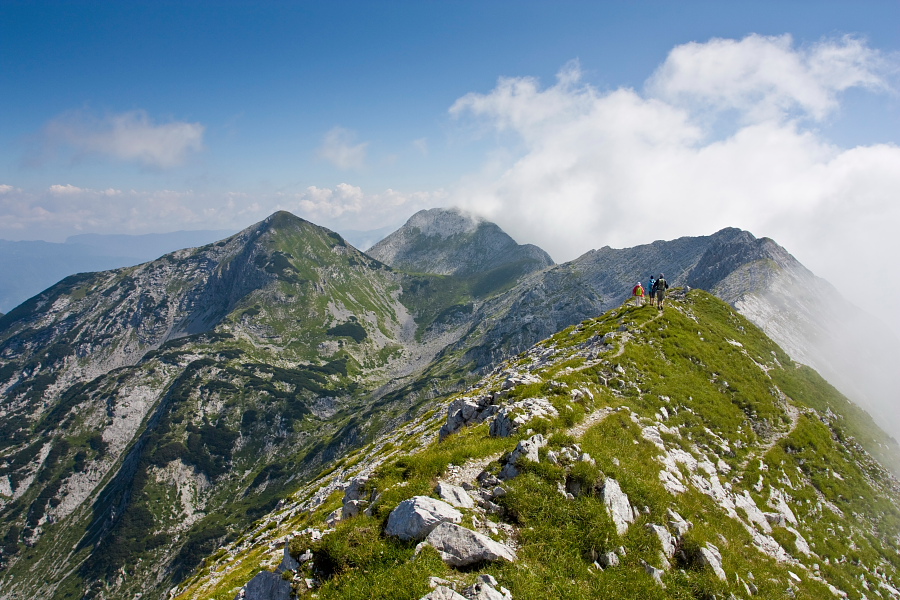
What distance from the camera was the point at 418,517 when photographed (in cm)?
1309

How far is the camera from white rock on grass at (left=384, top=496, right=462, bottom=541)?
12.9 meters

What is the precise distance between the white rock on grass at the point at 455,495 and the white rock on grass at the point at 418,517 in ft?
1.97

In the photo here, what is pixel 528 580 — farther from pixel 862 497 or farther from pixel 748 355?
pixel 748 355

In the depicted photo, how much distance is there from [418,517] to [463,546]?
1.76 meters

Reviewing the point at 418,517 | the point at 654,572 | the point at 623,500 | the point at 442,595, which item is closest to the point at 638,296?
the point at 623,500

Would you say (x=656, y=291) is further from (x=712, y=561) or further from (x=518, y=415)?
(x=712, y=561)

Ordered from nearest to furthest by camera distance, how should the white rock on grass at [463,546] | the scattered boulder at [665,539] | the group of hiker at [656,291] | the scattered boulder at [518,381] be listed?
the white rock on grass at [463,546] → the scattered boulder at [665,539] → the scattered boulder at [518,381] → the group of hiker at [656,291]

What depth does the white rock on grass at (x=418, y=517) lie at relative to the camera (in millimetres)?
12914

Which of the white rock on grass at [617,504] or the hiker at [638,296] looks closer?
the white rock on grass at [617,504]

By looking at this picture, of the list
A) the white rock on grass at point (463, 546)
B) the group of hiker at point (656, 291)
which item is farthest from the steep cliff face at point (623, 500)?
the group of hiker at point (656, 291)

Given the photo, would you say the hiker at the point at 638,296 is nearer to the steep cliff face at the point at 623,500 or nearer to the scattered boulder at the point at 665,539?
the steep cliff face at the point at 623,500

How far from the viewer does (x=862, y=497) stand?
93.9ft

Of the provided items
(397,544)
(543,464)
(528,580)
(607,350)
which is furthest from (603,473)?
(607,350)

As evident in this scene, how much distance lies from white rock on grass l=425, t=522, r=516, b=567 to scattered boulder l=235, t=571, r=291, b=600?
5.34 metres
